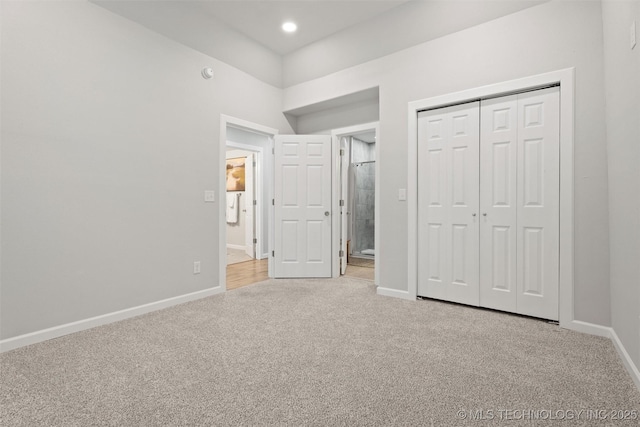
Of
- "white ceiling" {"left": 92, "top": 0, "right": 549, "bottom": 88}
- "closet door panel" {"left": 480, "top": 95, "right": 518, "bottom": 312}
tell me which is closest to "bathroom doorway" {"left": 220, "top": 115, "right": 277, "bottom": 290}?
"white ceiling" {"left": 92, "top": 0, "right": 549, "bottom": 88}

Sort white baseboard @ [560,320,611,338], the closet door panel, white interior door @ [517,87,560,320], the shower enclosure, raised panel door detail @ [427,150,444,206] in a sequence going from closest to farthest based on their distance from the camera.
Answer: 1. white baseboard @ [560,320,611,338]
2. white interior door @ [517,87,560,320]
3. the closet door panel
4. raised panel door detail @ [427,150,444,206]
5. the shower enclosure

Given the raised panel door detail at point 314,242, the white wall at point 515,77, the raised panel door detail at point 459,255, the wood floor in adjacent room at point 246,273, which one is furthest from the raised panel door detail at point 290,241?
the raised panel door detail at point 459,255

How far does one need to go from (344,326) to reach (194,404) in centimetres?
127

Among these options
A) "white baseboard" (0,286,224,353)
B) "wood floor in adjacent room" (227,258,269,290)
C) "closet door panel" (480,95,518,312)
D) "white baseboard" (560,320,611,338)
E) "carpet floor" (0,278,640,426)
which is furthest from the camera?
"wood floor in adjacent room" (227,258,269,290)

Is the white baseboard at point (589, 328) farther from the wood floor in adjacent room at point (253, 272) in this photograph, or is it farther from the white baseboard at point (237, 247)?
the white baseboard at point (237, 247)

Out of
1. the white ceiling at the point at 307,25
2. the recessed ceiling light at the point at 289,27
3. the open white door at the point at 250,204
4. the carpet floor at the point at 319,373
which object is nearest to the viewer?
the carpet floor at the point at 319,373

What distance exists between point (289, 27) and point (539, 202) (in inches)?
122

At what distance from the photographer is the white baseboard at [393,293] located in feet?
10.9

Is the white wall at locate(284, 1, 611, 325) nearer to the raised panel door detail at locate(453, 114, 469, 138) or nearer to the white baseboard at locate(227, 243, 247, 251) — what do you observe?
the raised panel door detail at locate(453, 114, 469, 138)

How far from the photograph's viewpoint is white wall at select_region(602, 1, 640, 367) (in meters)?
1.72

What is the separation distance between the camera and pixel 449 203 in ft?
10.1

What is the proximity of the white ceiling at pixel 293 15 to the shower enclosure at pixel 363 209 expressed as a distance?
318 centimetres

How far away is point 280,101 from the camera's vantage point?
4379mm

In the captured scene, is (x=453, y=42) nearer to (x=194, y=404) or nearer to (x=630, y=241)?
(x=630, y=241)
